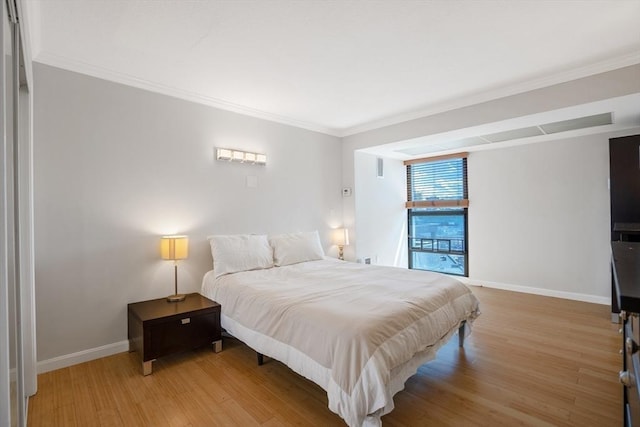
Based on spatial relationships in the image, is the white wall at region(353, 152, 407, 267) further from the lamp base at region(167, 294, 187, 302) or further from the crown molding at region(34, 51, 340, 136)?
the lamp base at region(167, 294, 187, 302)

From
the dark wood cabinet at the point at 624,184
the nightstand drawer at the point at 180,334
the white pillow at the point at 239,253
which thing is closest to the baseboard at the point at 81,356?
the nightstand drawer at the point at 180,334

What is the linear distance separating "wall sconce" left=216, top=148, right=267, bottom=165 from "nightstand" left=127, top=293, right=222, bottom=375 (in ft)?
5.37

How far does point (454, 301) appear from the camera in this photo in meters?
2.55

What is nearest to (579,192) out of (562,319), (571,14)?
(562,319)

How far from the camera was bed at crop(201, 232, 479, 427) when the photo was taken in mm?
1670

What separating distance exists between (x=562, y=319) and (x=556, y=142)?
8.26ft

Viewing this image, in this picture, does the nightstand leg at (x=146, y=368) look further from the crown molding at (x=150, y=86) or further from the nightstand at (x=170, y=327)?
the crown molding at (x=150, y=86)

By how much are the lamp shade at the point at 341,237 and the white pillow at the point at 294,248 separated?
80 centimetres

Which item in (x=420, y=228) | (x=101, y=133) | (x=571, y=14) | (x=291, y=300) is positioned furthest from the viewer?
(x=420, y=228)

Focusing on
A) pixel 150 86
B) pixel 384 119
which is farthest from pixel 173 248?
pixel 384 119

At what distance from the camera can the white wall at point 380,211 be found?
16.6 feet

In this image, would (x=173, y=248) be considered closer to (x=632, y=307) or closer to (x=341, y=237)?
(x=341, y=237)

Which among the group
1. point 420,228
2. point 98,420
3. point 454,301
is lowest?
point 98,420

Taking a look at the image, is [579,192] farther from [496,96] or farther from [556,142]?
[496,96]
